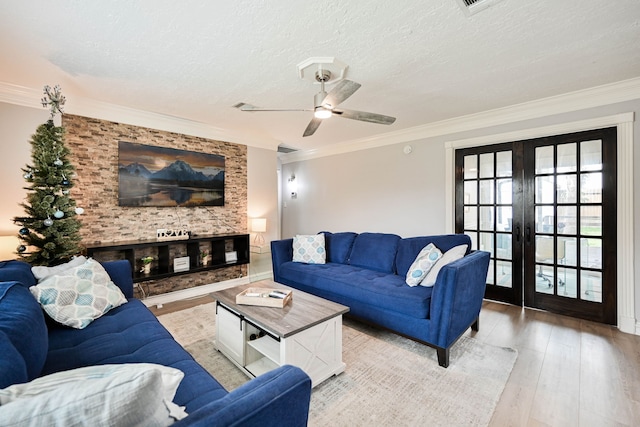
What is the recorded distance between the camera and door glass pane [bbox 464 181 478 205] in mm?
3900

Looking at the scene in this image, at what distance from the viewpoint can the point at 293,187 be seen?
636 centimetres

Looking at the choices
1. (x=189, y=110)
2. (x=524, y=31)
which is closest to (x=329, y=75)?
(x=524, y=31)

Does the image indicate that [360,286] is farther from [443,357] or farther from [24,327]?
[24,327]

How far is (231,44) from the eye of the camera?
219 centimetres

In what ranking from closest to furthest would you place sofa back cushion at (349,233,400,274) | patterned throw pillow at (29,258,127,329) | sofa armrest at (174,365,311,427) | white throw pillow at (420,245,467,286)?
sofa armrest at (174,365,311,427)
patterned throw pillow at (29,258,127,329)
white throw pillow at (420,245,467,286)
sofa back cushion at (349,233,400,274)

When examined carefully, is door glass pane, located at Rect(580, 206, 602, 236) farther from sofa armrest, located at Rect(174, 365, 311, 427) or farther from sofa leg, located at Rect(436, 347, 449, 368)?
sofa armrest, located at Rect(174, 365, 311, 427)

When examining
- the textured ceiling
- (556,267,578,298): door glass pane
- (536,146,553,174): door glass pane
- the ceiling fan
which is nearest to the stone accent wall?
the textured ceiling

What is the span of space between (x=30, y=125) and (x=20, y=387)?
367 centimetres

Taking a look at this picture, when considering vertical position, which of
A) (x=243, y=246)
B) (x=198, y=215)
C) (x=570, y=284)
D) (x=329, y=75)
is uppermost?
(x=329, y=75)

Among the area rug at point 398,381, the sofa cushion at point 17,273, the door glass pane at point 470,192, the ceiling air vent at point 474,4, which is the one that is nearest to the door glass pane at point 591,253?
the door glass pane at point 470,192

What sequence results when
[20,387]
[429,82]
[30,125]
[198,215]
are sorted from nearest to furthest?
1. [20,387]
2. [429,82]
3. [30,125]
4. [198,215]

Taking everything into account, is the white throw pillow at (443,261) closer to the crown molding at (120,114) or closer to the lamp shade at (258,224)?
the lamp shade at (258,224)

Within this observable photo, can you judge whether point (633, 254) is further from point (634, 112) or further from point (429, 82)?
point (429, 82)

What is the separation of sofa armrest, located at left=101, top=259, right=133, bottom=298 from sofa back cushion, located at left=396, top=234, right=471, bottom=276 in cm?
275
